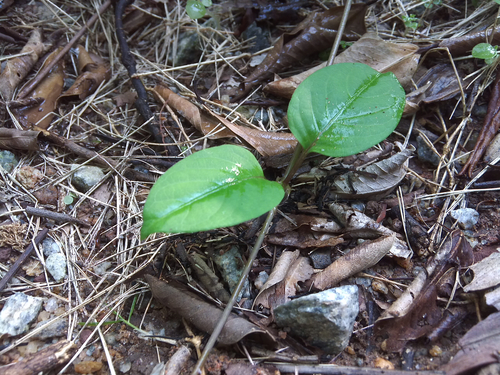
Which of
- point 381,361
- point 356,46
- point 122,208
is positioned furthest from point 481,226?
point 122,208

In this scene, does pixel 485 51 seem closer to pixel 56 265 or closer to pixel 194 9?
pixel 194 9

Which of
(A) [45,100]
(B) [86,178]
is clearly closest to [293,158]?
(B) [86,178]

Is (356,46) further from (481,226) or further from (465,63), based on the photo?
(481,226)

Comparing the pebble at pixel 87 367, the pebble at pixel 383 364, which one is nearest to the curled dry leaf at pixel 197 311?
the pebble at pixel 87 367

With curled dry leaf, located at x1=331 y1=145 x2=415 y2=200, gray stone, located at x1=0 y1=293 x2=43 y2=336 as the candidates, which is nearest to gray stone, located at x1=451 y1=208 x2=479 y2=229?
curled dry leaf, located at x1=331 y1=145 x2=415 y2=200

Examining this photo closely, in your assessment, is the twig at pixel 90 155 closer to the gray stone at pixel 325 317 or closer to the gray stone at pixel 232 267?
the gray stone at pixel 232 267

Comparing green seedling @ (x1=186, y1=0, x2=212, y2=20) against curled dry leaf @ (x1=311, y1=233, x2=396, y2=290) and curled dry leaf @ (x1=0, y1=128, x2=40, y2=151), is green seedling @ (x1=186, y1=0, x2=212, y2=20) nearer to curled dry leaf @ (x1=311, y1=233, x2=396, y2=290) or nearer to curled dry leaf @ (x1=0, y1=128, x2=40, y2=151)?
curled dry leaf @ (x1=0, y1=128, x2=40, y2=151)
